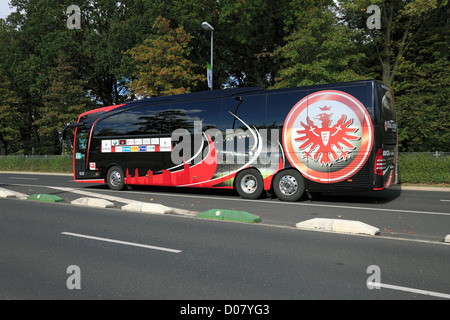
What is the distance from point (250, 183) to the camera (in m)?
12.5

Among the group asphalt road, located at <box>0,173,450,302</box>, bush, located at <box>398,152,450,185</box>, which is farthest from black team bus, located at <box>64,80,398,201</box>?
bush, located at <box>398,152,450,185</box>

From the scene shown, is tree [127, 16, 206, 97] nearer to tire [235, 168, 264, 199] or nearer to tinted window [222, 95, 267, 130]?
tinted window [222, 95, 267, 130]

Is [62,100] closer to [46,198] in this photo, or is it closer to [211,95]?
[46,198]

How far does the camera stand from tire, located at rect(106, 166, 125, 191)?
611 inches

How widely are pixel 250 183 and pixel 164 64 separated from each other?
1633 centimetres

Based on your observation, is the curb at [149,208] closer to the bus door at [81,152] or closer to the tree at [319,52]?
the bus door at [81,152]

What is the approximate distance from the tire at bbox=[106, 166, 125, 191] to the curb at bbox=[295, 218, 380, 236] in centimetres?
974

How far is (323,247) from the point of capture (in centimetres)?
612

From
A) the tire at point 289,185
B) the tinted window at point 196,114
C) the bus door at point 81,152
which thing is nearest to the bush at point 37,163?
the bus door at point 81,152

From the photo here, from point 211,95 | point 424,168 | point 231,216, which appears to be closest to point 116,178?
point 211,95

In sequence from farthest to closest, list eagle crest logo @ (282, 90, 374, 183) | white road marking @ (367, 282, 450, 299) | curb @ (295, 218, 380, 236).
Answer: eagle crest logo @ (282, 90, 374, 183)
curb @ (295, 218, 380, 236)
white road marking @ (367, 282, 450, 299)

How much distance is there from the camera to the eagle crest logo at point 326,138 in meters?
10.8

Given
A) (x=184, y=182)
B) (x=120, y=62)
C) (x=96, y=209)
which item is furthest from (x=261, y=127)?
(x=120, y=62)
